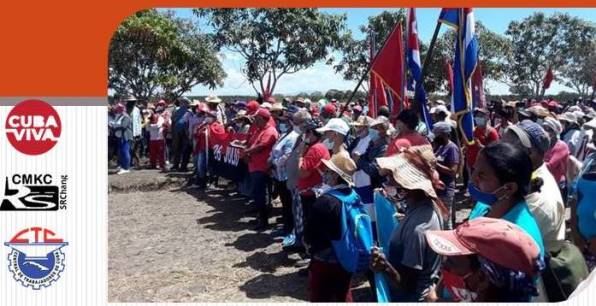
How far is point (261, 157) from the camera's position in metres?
6.95

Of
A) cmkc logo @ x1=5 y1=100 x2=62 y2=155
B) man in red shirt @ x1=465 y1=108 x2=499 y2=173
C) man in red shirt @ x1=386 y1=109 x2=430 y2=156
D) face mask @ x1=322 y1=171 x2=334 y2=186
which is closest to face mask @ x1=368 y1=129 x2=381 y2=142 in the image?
man in red shirt @ x1=386 y1=109 x2=430 y2=156

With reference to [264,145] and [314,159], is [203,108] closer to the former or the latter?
[264,145]

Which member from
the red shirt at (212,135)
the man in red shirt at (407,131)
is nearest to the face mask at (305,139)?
the man in red shirt at (407,131)

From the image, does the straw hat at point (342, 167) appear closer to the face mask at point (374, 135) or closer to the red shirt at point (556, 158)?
the face mask at point (374, 135)

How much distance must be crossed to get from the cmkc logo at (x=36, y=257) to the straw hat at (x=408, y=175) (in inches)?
64.1

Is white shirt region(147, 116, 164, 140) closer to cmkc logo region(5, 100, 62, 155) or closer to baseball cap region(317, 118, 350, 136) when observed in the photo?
baseball cap region(317, 118, 350, 136)

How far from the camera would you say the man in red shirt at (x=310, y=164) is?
5.00 metres

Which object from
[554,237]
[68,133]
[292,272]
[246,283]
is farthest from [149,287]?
[554,237]

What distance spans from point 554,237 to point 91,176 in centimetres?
218

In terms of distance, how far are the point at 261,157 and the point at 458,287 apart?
4.91 metres

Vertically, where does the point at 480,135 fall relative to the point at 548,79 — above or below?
below

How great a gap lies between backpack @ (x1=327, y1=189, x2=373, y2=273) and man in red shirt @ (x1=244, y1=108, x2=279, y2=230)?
142 inches

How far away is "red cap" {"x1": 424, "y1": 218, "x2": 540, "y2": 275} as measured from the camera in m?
1.82

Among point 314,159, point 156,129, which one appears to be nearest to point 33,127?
point 314,159
